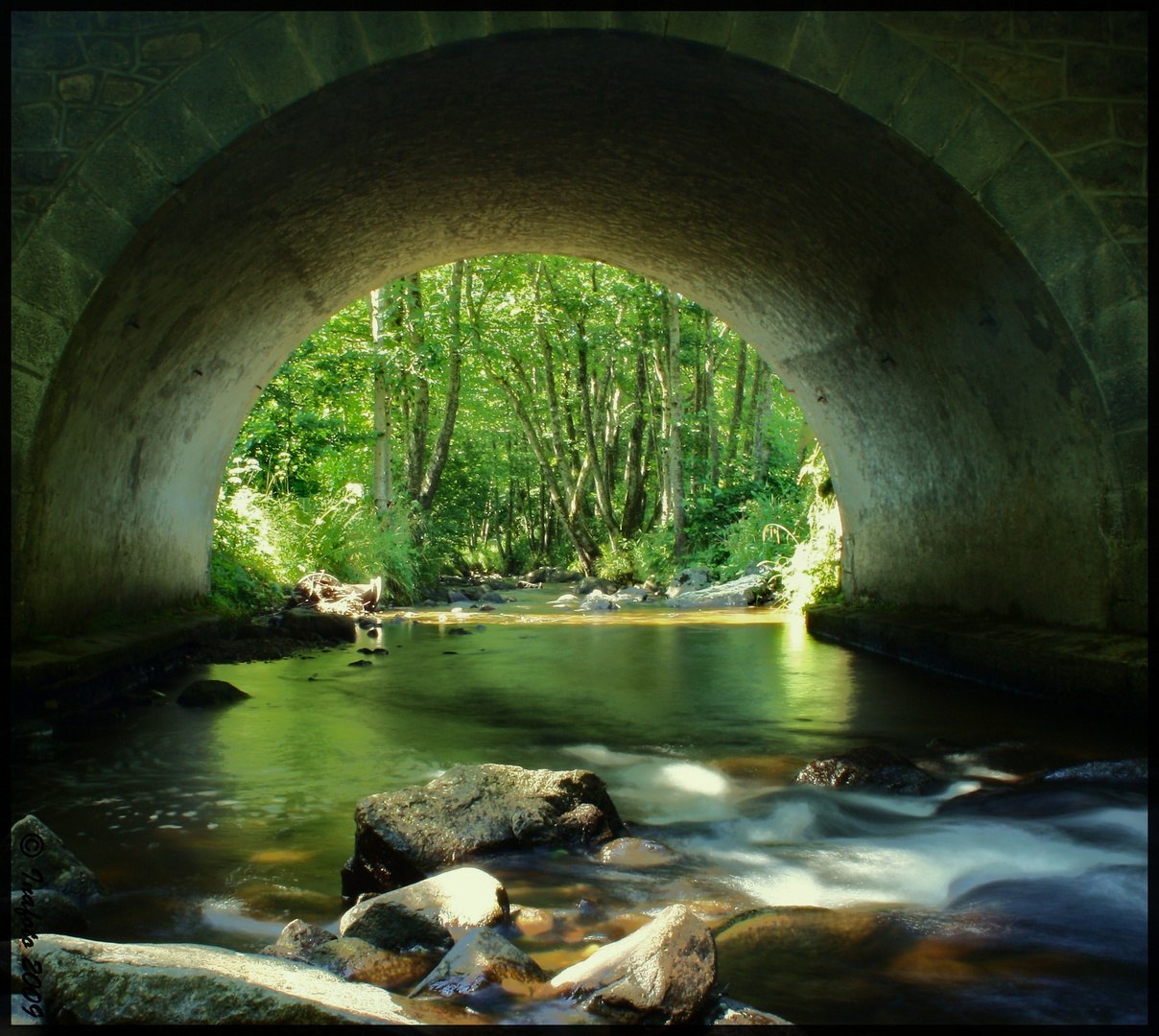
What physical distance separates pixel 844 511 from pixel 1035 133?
15.7 ft

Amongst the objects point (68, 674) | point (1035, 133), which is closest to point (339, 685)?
point (68, 674)

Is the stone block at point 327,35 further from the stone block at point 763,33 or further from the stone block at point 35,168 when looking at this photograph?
the stone block at point 763,33

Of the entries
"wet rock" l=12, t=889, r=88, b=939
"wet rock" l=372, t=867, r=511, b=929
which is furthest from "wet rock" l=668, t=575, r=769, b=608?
"wet rock" l=12, t=889, r=88, b=939

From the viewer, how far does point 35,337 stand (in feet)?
13.0

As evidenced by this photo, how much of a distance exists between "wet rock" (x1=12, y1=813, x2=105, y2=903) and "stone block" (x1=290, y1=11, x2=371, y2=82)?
3.36 m

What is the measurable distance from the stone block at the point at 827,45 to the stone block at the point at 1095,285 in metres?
1.45

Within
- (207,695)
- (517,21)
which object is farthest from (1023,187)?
(207,695)

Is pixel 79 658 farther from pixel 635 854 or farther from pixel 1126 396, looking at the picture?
→ pixel 1126 396

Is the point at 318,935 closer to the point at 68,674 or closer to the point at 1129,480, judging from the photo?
the point at 68,674

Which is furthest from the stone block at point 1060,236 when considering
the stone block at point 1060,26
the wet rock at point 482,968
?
the wet rock at point 482,968

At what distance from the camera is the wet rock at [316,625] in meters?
8.69

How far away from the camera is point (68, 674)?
463 cm

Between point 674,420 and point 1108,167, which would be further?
point 674,420

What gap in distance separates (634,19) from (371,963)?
3.97 metres
